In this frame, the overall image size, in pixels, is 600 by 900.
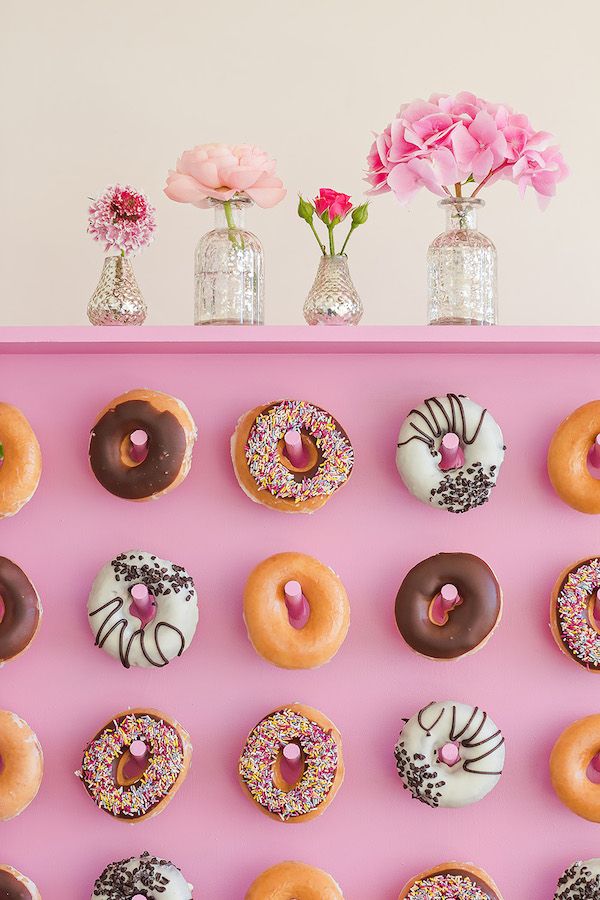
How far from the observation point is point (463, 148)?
59.1 inches

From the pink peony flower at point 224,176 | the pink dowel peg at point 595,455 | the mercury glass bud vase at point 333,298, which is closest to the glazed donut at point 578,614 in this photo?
the pink dowel peg at point 595,455

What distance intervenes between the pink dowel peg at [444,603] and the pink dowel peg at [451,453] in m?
0.19

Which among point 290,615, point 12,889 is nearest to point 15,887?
point 12,889

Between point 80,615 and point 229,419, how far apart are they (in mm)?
408

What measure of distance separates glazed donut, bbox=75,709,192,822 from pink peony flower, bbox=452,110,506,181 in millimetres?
995

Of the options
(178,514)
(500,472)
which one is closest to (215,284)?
(178,514)

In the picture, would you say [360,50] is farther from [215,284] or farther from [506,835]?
[506,835]

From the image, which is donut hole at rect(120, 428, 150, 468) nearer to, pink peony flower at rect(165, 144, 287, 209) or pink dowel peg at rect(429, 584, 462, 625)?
pink peony flower at rect(165, 144, 287, 209)

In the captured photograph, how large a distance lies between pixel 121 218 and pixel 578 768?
114 cm

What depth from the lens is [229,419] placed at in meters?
1.64

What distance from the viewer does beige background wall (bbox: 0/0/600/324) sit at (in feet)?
6.27

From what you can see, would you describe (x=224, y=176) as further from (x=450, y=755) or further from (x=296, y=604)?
(x=450, y=755)

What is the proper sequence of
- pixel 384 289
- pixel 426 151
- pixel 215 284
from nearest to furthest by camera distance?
1. pixel 426 151
2. pixel 215 284
3. pixel 384 289

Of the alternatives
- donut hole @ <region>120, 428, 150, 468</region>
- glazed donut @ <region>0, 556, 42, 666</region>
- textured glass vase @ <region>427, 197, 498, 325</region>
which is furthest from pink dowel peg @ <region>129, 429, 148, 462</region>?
textured glass vase @ <region>427, 197, 498, 325</region>
